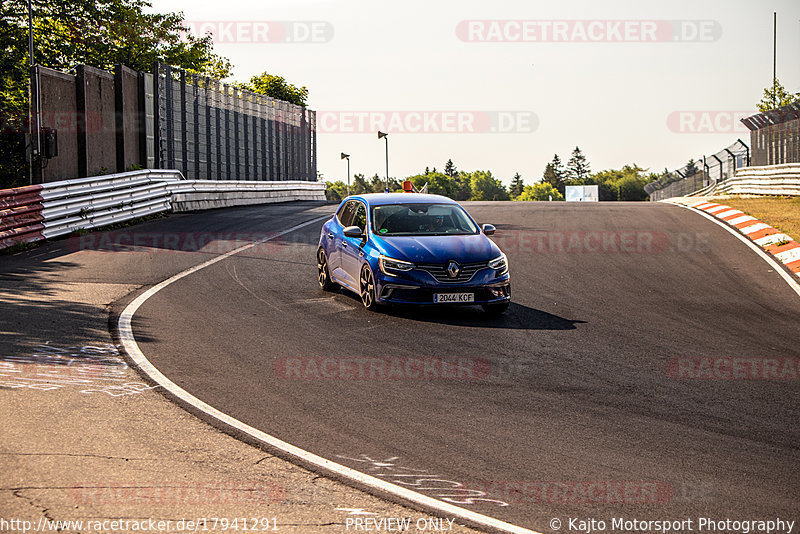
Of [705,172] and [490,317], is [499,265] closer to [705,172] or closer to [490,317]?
[490,317]

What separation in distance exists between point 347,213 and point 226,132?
2258 centimetres

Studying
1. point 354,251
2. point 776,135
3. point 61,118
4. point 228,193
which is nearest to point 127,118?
point 61,118

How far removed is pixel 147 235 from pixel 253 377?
12689 millimetres

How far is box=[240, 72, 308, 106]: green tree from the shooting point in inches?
2869

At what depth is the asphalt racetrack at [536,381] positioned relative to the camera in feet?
18.2

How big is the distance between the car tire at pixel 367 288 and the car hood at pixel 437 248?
0.39 metres

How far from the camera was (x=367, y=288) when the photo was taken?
11.9 m

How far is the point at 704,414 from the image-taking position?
7145mm

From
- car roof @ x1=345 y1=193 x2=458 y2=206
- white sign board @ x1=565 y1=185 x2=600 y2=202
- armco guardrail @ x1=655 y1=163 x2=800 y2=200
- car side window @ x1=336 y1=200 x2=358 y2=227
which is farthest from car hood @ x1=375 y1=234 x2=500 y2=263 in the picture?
white sign board @ x1=565 y1=185 x2=600 y2=202

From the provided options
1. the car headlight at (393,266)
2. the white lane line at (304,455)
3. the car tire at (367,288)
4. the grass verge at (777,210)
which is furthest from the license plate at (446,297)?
the grass verge at (777,210)

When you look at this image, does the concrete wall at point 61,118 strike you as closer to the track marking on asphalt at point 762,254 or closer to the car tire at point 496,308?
the car tire at point 496,308

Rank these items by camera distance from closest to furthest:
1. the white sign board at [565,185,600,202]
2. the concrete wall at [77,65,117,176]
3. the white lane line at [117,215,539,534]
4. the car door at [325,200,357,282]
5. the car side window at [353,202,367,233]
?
the white lane line at [117,215,539,534] → the car side window at [353,202,367,233] → the car door at [325,200,357,282] → the concrete wall at [77,65,117,176] → the white sign board at [565,185,600,202]

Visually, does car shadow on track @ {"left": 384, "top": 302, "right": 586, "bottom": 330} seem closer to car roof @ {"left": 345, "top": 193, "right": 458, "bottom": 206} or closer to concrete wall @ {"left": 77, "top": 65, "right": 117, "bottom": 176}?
car roof @ {"left": 345, "top": 193, "right": 458, "bottom": 206}

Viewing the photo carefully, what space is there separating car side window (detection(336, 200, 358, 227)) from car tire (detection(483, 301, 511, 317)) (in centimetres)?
287
